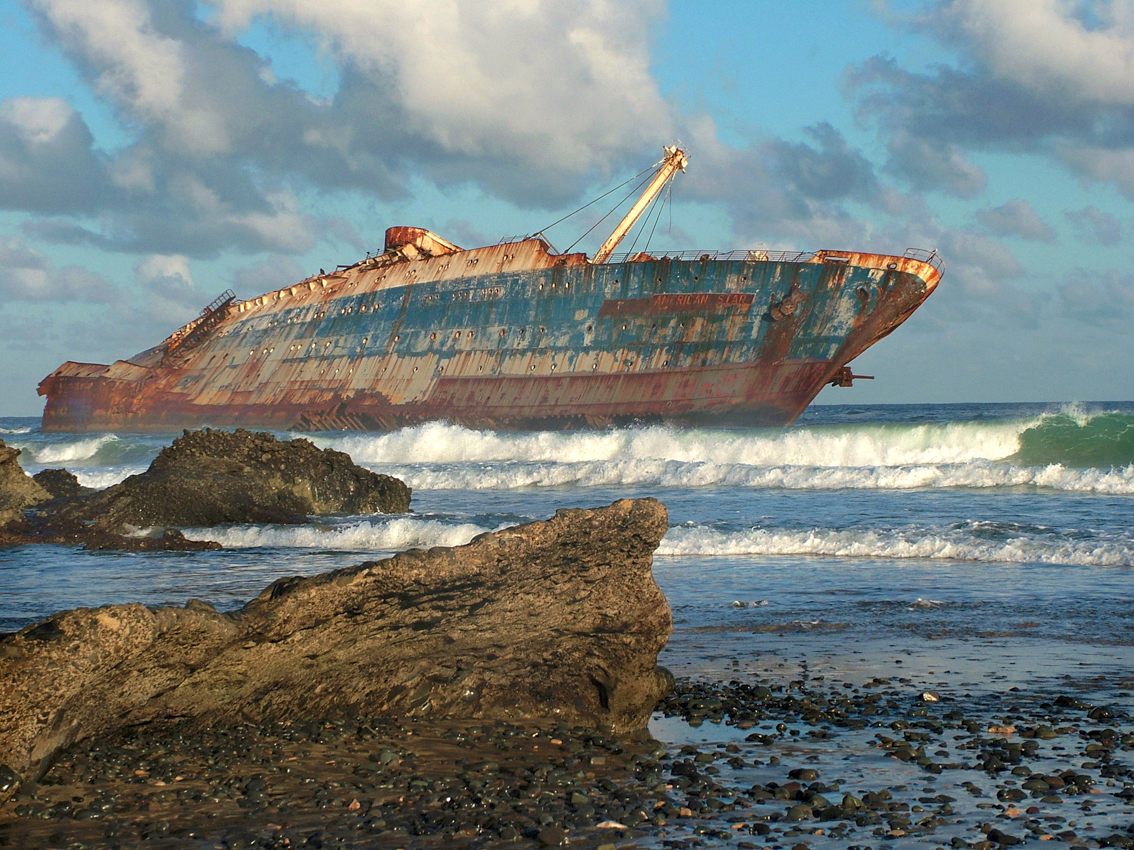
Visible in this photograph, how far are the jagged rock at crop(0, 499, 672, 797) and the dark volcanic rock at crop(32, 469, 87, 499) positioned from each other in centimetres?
1336

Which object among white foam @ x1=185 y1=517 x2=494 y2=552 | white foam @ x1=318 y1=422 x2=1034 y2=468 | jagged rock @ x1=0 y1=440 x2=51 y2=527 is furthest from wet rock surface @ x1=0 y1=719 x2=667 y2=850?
white foam @ x1=318 y1=422 x2=1034 y2=468

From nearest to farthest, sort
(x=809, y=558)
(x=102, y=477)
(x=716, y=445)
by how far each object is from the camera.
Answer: (x=809, y=558) → (x=102, y=477) → (x=716, y=445)

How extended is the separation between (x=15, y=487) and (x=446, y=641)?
41.6ft

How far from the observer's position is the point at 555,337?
38906 millimetres

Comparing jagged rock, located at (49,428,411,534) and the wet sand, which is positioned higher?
jagged rock, located at (49,428,411,534)

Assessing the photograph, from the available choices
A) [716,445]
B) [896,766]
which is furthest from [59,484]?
[716,445]

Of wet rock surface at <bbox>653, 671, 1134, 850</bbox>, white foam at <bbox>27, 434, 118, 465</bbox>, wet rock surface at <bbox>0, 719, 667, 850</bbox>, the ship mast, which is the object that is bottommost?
wet rock surface at <bbox>0, 719, 667, 850</bbox>

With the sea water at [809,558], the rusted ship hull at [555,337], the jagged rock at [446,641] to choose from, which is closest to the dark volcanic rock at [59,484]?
the sea water at [809,558]

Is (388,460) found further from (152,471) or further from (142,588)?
(142,588)

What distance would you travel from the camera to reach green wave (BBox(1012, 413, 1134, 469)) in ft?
94.3

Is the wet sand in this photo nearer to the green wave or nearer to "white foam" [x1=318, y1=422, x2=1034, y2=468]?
"white foam" [x1=318, y1=422, x2=1034, y2=468]

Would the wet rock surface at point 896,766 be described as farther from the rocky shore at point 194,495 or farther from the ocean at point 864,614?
the rocky shore at point 194,495

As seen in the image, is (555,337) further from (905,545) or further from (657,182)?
(905,545)

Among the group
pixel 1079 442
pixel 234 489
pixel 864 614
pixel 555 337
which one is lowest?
pixel 864 614
